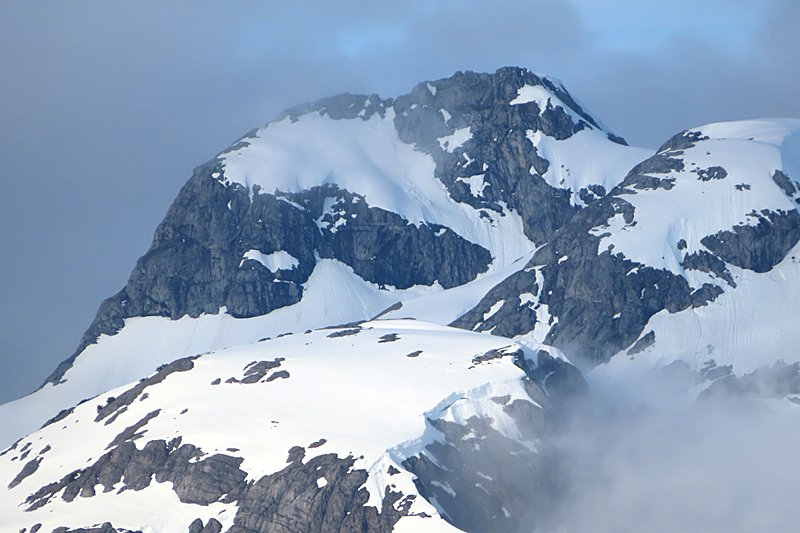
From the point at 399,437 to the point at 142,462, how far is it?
3724 centimetres

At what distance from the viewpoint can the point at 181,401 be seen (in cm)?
17238

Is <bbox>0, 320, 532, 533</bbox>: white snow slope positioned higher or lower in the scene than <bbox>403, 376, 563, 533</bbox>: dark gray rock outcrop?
higher

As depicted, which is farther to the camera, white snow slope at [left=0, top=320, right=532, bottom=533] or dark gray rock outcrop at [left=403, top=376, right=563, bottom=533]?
white snow slope at [left=0, top=320, right=532, bottom=533]

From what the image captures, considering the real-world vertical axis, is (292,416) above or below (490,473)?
above

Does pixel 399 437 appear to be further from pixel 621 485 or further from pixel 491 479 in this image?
pixel 621 485

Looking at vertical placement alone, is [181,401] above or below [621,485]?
above

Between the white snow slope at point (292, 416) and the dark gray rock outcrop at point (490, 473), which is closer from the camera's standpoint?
the dark gray rock outcrop at point (490, 473)

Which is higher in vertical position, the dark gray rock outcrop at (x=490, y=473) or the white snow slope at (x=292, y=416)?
the white snow slope at (x=292, y=416)

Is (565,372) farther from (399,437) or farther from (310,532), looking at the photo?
(310,532)

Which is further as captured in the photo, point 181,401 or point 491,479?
point 181,401

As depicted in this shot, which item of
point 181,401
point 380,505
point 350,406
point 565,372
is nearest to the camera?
point 380,505

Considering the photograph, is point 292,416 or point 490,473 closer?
point 490,473

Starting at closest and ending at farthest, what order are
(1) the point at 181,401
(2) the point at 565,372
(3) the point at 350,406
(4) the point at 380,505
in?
(4) the point at 380,505 < (3) the point at 350,406 < (1) the point at 181,401 < (2) the point at 565,372

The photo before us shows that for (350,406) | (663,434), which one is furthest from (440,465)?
(663,434)
